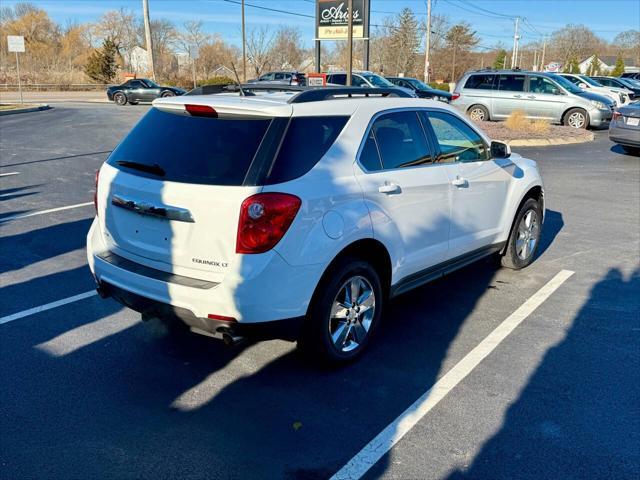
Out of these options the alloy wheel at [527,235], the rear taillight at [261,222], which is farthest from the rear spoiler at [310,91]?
the alloy wheel at [527,235]

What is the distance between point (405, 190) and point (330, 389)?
147 cm

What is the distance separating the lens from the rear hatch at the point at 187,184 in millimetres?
3383

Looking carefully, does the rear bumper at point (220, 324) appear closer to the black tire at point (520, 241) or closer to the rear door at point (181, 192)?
the rear door at point (181, 192)

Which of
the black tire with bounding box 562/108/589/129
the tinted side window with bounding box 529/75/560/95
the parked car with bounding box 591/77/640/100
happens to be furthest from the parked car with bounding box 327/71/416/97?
the parked car with bounding box 591/77/640/100

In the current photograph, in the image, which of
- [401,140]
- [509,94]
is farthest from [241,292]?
[509,94]

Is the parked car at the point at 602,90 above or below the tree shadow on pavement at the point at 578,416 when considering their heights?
above

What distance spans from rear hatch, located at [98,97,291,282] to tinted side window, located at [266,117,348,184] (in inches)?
3.4

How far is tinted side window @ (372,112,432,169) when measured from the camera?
4.16m

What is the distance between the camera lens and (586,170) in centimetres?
1289

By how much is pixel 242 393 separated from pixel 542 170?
10.8 metres

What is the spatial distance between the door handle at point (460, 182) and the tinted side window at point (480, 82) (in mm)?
17988

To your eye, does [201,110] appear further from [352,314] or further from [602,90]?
[602,90]

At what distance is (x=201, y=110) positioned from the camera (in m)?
3.76

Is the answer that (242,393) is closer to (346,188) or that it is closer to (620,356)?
(346,188)
